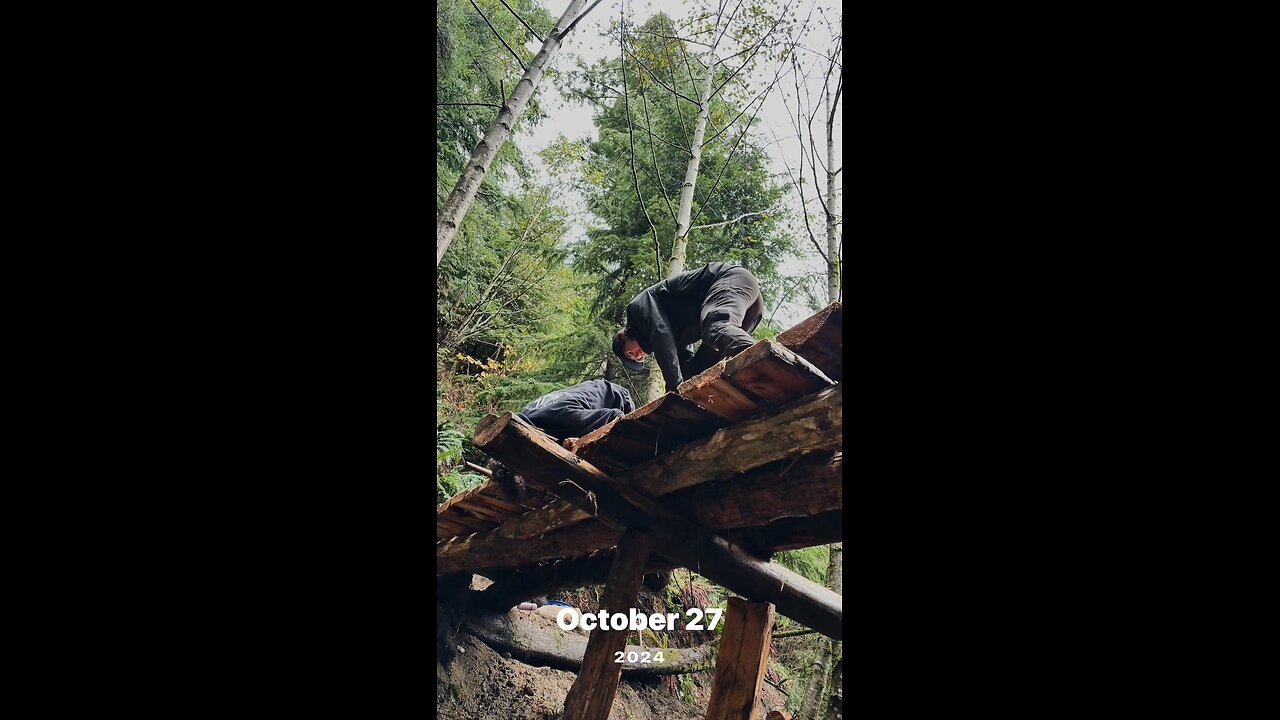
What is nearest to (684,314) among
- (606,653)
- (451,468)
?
(606,653)

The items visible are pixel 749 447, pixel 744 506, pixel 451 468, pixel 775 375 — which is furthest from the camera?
pixel 451 468

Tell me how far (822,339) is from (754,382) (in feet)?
1.03

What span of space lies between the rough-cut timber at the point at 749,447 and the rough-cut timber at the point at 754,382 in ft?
0.14

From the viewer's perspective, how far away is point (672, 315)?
10.5ft

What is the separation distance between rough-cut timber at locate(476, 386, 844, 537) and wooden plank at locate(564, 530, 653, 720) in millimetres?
324

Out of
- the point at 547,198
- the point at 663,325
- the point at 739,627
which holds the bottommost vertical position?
the point at 739,627

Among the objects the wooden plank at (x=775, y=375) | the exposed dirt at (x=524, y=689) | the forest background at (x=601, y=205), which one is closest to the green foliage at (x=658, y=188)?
the forest background at (x=601, y=205)

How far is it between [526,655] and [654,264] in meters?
2.99

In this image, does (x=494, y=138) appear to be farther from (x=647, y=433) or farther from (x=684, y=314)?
(x=647, y=433)

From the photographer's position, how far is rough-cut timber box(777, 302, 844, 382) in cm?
A: 231

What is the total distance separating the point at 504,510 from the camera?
3.71m

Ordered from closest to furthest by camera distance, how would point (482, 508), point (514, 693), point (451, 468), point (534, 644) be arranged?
1. point (482, 508)
2. point (514, 693)
3. point (534, 644)
4. point (451, 468)
